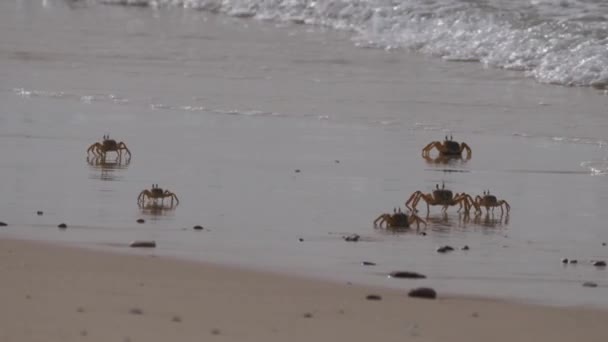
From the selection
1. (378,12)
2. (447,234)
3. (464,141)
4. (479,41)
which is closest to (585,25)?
(479,41)

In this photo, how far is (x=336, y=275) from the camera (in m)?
6.13

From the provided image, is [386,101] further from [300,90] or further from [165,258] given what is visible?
[165,258]

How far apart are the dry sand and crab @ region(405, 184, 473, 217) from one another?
212 centimetres

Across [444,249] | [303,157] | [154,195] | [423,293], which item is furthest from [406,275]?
[303,157]

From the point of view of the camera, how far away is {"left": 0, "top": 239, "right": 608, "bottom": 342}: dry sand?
4.93 meters

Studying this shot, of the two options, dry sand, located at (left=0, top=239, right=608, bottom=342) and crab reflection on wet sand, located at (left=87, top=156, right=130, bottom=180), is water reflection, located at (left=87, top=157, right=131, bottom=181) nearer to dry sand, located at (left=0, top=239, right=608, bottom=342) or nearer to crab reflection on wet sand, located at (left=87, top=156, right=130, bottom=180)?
crab reflection on wet sand, located at (left=87, top=156, right=130, bottom=180)

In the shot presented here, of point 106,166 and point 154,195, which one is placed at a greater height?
point 106,166

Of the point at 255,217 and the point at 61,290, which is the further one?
the point at 255,217

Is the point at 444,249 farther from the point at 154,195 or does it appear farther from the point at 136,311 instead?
the point at 136,311

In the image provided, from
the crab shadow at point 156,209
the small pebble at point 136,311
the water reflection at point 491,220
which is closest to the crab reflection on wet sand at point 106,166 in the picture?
the crab shadow at point 156,209

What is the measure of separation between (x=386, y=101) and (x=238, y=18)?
9505mm

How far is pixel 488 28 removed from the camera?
17.8m

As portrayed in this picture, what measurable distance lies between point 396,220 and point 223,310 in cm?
226

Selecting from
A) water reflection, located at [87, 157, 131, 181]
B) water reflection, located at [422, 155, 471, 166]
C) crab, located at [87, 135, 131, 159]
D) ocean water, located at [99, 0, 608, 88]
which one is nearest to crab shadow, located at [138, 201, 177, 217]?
water reflection, located at [87, 157, 131, 181]
